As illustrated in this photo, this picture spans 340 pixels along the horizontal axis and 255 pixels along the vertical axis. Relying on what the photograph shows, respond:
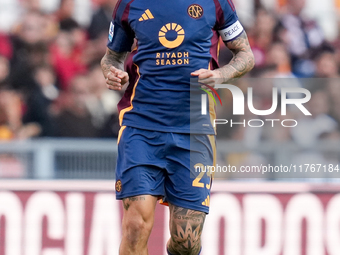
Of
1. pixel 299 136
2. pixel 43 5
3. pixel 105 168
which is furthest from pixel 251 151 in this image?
pixel 43 5

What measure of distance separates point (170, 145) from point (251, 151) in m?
1.98

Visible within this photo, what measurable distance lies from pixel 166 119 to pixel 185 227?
2.52 feet

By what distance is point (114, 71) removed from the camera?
12.6 ft

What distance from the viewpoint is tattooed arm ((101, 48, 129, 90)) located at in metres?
3.79

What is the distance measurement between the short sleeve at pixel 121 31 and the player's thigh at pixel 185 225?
4.08ft

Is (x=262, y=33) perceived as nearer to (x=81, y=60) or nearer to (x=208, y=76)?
(x=81, y=60)

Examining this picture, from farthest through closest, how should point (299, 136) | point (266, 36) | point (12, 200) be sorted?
point (266, 36), point (299, 136), point (12, 200)

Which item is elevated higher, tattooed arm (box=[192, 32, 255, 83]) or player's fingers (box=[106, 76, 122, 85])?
tattooed arm (box=[192, 32, 255, 83])

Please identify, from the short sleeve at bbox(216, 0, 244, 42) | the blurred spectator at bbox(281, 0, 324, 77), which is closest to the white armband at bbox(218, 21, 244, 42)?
the short sleeve at bbox(216, 0, 244, 42)

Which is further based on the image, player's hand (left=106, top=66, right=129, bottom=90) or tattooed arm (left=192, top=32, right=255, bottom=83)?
tattooed arm (left=192, top=32, right=255, bottom=83)

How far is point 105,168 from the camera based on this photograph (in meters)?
5.87

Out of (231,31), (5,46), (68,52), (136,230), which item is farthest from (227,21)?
(5,46)

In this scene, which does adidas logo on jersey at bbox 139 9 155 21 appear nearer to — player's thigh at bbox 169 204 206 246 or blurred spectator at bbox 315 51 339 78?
player's thigh at bbox 169 204 206 246

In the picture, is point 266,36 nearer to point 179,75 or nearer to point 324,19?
point 324,19
